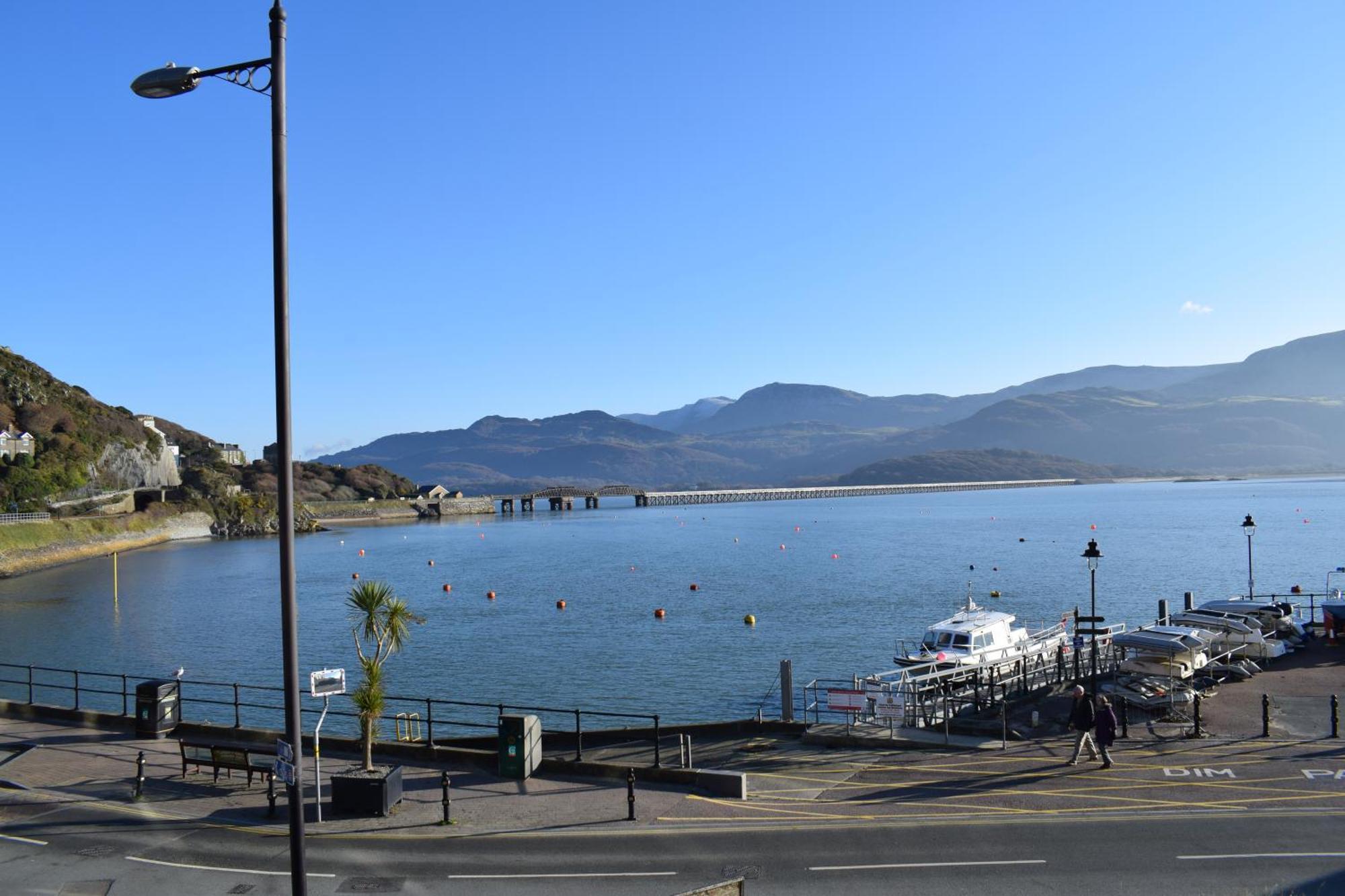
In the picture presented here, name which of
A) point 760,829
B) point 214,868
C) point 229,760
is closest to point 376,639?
point 229,760

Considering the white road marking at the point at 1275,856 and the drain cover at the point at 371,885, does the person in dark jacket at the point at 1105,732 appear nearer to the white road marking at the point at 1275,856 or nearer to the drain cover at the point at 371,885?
the white road marking at the point at 1275,856

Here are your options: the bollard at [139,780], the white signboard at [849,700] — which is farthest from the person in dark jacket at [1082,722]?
the bollard at [139,780]

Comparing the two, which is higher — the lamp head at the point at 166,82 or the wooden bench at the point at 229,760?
the lamp head at the point at 166,82

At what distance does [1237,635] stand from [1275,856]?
24.6 meters

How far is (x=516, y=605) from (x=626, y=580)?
19.6m

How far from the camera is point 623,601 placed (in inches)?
3088

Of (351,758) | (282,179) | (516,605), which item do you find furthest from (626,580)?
(282,179)

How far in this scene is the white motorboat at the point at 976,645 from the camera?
39.1m

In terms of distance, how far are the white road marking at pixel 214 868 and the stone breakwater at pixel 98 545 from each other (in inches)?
4000

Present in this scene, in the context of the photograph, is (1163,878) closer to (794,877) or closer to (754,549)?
(794,877)

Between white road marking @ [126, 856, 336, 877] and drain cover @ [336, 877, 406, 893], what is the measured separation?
0.50 metres

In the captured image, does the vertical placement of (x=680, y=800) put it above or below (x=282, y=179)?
below

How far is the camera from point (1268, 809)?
57.8ft

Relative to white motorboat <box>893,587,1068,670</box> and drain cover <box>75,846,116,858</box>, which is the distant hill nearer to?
white motorboat <box>893,587,1068,670</box>
